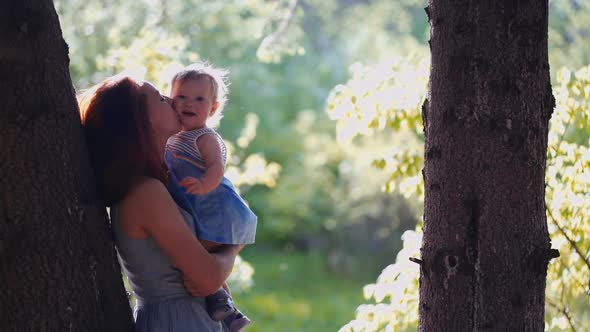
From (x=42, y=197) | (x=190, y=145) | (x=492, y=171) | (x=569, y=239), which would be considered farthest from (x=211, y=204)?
(x=569, y=239)

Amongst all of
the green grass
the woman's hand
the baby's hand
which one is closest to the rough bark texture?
the woman's hand

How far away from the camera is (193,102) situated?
9.73ft

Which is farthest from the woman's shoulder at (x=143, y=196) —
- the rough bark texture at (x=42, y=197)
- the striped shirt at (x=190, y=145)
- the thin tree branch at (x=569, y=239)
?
the thin tree branch at (x=569, y=239)

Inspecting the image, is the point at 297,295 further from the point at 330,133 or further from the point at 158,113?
the point at 158,113

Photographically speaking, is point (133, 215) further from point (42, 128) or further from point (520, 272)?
point (520, 272)

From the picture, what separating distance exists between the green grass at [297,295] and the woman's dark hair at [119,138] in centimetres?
1158

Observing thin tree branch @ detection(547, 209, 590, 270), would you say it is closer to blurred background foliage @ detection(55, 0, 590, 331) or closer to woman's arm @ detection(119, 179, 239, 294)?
blurred background foliage @ detection(55, 0, 590, 331)

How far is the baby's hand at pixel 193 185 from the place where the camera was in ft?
8.36

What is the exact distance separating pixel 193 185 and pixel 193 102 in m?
0.50

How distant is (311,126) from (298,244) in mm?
A: 2645

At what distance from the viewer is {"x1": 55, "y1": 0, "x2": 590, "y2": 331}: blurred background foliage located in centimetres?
372

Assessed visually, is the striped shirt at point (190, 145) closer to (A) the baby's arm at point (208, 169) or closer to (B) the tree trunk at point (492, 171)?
(A) the baby's arm at point (208, 169)

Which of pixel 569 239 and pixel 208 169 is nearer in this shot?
pixel 208 169

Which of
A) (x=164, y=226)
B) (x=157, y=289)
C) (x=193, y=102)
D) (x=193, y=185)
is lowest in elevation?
(x=157, y=289)
